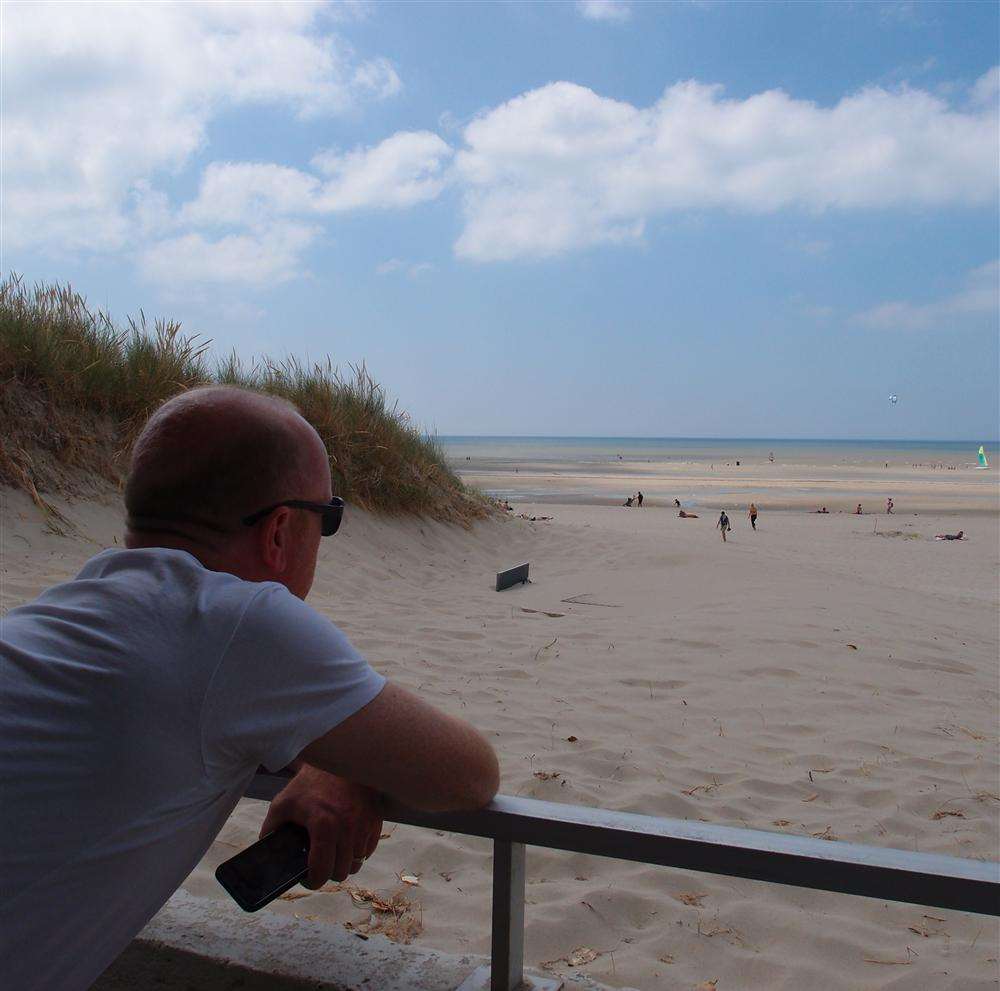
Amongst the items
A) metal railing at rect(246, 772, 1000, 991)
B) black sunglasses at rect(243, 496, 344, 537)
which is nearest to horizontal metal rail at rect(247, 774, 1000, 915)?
metal railing at rect(246, 772, 1000, 991)

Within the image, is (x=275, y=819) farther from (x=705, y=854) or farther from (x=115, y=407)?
(x=115, y=407)

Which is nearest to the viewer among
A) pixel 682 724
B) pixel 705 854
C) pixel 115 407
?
pixel 705 854

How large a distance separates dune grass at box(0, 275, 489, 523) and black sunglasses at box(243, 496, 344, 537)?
5995 millimetres

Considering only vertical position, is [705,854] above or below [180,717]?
below

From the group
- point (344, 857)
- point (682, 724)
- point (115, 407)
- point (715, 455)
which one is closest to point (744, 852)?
point (344, 857)

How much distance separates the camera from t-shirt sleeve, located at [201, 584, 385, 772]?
1171 mm

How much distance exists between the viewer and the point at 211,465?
137 centimetres

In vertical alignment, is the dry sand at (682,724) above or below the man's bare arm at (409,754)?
below

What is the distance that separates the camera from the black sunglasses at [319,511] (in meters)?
1.39

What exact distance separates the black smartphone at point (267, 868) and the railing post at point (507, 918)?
1.14ft

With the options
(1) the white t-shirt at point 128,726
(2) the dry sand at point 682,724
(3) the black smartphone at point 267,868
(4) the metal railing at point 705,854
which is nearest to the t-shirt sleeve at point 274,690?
(1) the white t-shirt at point 128,726

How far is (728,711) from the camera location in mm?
4598

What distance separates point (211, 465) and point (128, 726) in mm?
428

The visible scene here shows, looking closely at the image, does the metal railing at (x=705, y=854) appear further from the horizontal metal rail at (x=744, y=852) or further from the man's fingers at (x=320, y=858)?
the man's fingers at (x=320, y=858)
